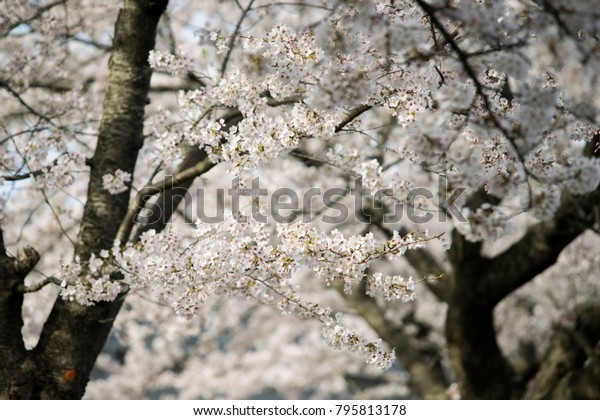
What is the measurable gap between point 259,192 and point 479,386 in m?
3.11

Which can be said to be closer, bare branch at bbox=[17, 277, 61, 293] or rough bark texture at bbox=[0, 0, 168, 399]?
bare branch at bbox=[17, 277, 61, 293]

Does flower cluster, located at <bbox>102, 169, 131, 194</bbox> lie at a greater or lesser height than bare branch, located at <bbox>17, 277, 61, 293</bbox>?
greater

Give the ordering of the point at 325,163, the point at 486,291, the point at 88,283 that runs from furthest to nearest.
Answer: the point at 486,291
the point at 325,163
the point at 88,283

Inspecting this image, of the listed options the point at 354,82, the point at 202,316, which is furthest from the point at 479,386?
the point at 202,316

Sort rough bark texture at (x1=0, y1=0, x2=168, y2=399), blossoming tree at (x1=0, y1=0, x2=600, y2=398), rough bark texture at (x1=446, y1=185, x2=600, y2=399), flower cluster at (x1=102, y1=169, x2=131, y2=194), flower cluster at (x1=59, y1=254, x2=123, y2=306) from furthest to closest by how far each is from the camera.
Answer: rough bark texture at (x1=446, y1=185, x2=600, y2=399) → flower cluster at (x1=102, y1=169, x2=131, y2=194) → rough bark texture at (x1=0, y1=0, x2=168, y2=399) → flower cluster at (x1=59, y1=254, x2=123, y2=306) → blossoming tree at (x1=0, y1=0, x2=600, y2=398)

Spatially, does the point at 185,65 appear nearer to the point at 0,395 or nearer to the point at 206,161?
the point at 206,161

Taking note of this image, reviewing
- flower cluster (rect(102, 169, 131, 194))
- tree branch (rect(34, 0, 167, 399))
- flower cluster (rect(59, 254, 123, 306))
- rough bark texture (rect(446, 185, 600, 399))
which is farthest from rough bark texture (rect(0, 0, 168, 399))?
rough bark texture (rect(446, 185, 600, 399))

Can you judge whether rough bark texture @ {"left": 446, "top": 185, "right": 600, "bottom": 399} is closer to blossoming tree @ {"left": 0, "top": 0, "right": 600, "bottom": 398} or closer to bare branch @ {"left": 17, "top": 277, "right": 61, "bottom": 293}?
blossoming tree @ {"left": 0, "top": 0, "right": 600, "bottom": 398}

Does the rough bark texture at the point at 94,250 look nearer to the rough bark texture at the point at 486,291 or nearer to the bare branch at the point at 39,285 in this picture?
the bare branch at the point at 39,285

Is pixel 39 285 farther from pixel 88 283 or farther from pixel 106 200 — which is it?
pixel 106 200

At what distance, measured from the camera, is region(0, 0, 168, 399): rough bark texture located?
11.4ft

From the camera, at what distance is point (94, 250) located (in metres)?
3.65

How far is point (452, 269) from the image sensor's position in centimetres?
525

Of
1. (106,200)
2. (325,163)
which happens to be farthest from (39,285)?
(325,163)
